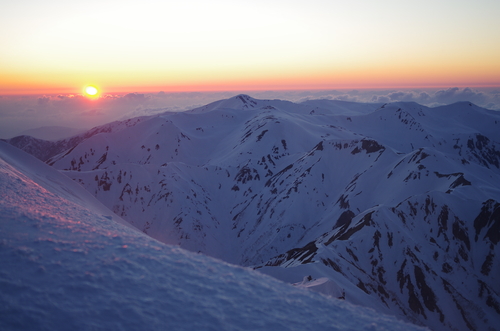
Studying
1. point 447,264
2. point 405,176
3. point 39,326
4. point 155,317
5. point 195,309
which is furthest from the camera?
point 405,176

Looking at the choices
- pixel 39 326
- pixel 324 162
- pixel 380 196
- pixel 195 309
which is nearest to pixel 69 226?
pixel 39 326

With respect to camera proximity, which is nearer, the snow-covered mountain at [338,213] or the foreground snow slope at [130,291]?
the foreground snow slope at [130,291]

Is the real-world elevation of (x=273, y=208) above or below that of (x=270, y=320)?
below

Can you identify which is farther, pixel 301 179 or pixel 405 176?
pixel 301 179

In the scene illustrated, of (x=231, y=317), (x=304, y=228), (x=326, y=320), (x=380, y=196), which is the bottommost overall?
(x=304, y=228)

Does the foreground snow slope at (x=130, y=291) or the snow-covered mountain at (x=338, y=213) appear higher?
the foreground snow slope at (x=130, y=291)

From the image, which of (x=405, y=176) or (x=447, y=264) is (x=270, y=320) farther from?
(x=405, y=176)
